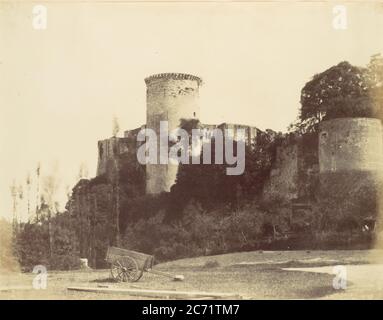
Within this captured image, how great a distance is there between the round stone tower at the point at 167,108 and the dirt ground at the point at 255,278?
316cm

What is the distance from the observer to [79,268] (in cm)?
1374

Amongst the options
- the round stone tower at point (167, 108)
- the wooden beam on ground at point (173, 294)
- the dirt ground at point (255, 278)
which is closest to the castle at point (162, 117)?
the round stone tower at point (167, 108)

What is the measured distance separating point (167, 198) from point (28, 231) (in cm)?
359

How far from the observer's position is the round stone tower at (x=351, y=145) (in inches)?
559

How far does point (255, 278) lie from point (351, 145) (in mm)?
4397

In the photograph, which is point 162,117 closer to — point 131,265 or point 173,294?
point 131,265

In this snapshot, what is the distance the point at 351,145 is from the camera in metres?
14.6

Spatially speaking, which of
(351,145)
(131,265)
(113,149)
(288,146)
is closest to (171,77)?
(113,149)

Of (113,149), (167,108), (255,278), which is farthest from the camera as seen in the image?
(167,108)

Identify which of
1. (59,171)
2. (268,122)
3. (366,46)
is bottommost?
(59,171)

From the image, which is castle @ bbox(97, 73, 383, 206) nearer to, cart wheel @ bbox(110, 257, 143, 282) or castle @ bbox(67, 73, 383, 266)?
castle @ bbox(67, 73, 383, 266)

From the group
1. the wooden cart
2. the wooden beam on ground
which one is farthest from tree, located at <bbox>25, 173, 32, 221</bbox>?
the wooden beam on ground
